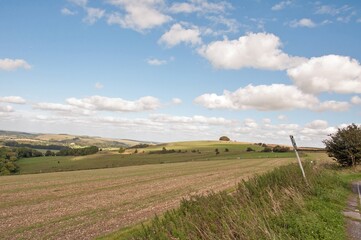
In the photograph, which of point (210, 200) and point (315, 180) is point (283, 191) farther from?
point (315, 180)

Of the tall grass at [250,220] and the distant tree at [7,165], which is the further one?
the distant tree at [7,165]

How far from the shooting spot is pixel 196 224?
966 cm

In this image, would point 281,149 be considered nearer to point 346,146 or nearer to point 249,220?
point 346,146

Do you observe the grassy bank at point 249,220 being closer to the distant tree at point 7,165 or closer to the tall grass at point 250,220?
the tall grass at point 250,220

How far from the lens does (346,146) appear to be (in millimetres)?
40250

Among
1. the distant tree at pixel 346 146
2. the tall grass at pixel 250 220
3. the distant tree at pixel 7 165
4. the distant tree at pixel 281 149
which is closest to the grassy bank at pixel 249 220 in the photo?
the tall grass at pixel 250 220

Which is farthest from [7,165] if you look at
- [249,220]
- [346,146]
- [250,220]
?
[249,220]

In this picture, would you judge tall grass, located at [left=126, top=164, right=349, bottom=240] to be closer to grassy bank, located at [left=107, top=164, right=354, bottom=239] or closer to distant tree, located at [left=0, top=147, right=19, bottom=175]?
grassy bank, located at [left=107, top=164, right=354, bottom=239]

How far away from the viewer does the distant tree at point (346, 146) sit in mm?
39750

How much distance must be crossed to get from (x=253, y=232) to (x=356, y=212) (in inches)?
342

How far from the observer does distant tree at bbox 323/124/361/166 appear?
1565 inches

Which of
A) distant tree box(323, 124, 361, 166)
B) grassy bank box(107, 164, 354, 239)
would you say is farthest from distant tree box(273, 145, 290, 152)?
grassy bank box(107, 164, 354, 239)

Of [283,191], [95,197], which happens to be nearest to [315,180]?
[283,191]

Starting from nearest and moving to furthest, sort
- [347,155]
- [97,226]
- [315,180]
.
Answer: [97,226]
[315,180]
[347,155]
